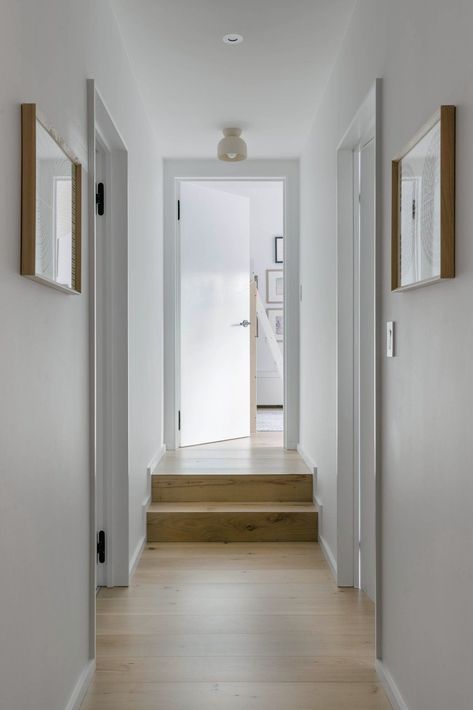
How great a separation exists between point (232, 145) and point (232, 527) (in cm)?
232

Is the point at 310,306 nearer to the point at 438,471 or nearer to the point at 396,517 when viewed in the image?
the point at 396,517

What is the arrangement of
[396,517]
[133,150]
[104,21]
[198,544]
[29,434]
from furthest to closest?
1. [198,544]
2. [133,150]
3. [104,21]
4. [396,517]
5. [29,434]

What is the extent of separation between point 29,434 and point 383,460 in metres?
1.14

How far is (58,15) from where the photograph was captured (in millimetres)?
1841

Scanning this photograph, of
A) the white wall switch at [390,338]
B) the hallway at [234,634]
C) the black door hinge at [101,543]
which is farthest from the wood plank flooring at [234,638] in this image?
the white wall switch at [390,338]

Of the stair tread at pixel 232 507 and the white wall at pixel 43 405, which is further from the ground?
the white wall at pixel 43 405

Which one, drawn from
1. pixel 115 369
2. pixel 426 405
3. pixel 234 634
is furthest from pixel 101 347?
pixel 426 405

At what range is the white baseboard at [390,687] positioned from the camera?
1.99m

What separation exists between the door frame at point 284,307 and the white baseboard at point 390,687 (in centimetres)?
273

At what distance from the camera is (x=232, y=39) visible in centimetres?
294

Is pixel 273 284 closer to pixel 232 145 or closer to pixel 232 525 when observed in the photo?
pixel 232 145

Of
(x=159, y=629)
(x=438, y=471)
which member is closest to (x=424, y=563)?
(x=438, y=471)

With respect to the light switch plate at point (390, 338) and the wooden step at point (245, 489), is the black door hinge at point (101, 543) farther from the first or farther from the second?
the light switch plate at point (390, 338)

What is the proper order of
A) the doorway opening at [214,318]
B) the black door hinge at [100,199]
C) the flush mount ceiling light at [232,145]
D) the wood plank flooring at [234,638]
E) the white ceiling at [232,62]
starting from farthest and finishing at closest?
1. the doorway opening at [214,318]
2. the flush mount ceiling light at [232,145]
3. the black door hinge at [100,199]
4. the white ceiling at [232,62]
5. the wood plank flooring at [234,638]
